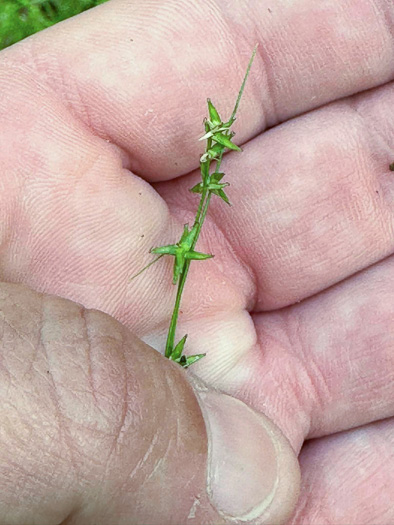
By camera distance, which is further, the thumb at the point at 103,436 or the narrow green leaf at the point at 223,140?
the narrow green leaf at the point at 223,140

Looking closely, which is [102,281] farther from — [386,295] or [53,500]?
[386,295]

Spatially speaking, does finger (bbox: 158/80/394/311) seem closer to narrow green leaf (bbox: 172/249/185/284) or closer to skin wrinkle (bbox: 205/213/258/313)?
skin wrinkle (bbox: 205/213/258/313)

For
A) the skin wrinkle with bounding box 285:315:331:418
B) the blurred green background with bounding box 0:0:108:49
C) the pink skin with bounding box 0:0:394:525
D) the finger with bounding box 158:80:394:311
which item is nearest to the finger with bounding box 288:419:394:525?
the pink skin with bounding box 0:0:394:525

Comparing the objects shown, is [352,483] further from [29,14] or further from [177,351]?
[29,14]

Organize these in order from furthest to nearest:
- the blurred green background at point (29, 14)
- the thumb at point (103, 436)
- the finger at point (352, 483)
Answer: the blurred green background at point (29, 14) < the finger at point (352, 483) < the thumb at point (103, 436)

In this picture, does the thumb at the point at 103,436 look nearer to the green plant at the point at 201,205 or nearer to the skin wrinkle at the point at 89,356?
the skin wrinkle at the point at 89,356

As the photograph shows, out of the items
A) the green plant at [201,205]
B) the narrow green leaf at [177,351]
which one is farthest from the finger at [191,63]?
the narrow green leaf at [177,351]

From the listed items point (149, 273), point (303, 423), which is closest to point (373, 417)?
point (303, 423)
